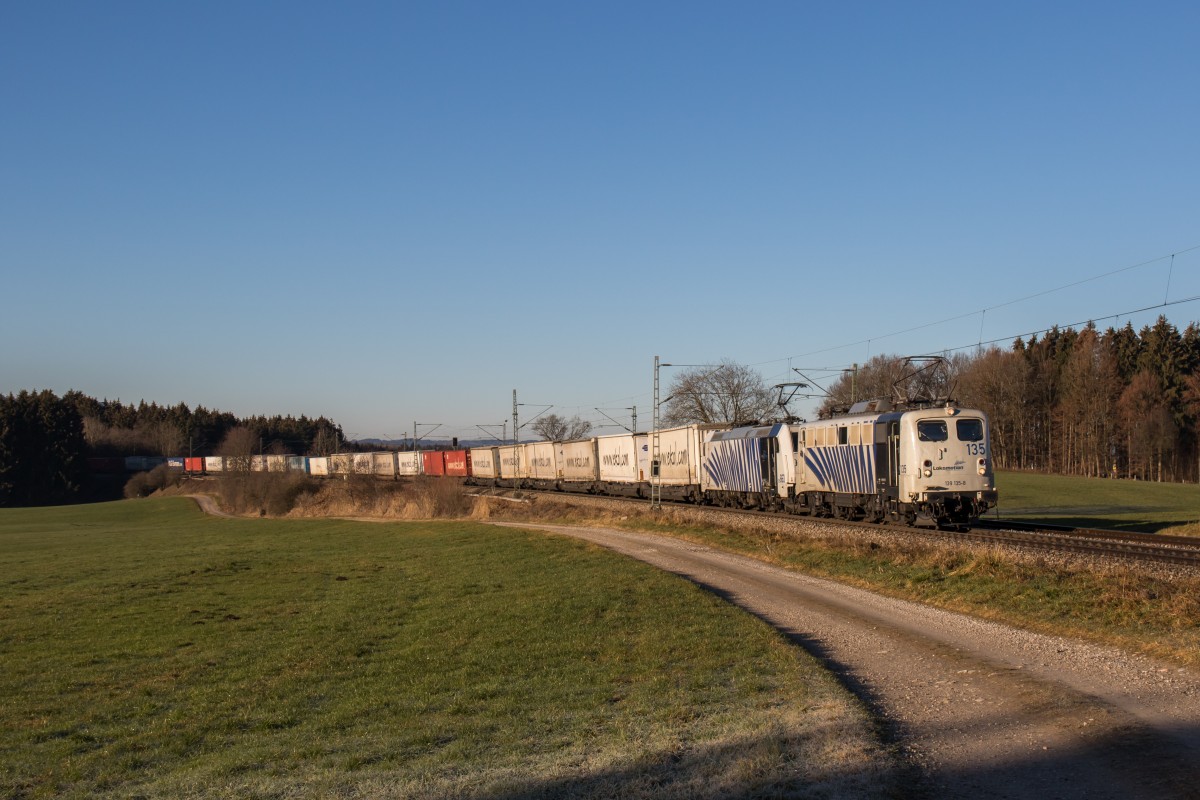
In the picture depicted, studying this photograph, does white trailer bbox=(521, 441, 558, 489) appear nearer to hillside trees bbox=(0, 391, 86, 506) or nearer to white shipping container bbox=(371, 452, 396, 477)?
white shipping container bbox=(371, 452, 396, 477)

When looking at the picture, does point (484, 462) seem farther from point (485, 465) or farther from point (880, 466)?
point (880, 466)

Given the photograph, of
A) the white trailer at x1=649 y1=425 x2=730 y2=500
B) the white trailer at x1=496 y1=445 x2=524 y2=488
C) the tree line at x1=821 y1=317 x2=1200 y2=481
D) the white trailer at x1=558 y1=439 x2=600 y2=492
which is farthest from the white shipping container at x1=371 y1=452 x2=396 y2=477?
the white trailer at x1=649 y1=425 x2=730 y2=500

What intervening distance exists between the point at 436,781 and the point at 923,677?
5.81 m

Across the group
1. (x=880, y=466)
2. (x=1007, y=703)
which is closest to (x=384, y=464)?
(x=880, y=466)

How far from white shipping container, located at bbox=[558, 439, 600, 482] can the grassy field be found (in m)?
32.0

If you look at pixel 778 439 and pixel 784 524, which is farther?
pixel 778 439

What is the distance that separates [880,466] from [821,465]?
14.6 ft

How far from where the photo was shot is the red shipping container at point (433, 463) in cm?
8931

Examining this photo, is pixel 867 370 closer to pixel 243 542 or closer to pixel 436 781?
pixel 243 542

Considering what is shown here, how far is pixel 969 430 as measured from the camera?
84.9 feet

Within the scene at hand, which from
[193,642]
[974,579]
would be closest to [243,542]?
[193,642]

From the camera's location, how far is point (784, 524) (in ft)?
97.1

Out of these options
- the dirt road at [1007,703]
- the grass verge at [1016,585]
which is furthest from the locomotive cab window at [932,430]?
the dirt road at [1007,703]

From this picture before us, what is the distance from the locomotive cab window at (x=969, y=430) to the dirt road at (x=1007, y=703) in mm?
11600
